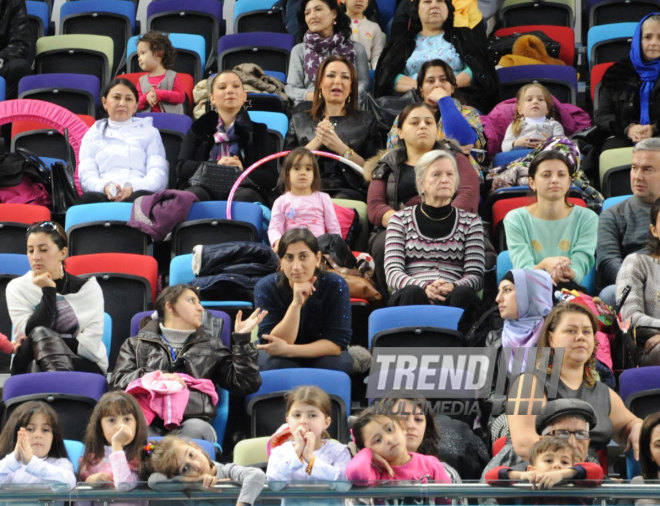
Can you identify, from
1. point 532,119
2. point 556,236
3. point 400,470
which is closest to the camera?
point 400,470

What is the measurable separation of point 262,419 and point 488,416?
2.64ft

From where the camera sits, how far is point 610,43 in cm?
788

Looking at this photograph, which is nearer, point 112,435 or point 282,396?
point 112,435

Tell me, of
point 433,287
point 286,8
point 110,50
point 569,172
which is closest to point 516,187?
point 569,172

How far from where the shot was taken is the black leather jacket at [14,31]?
8.09 m

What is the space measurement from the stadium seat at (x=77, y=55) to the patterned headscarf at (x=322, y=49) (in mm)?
1323

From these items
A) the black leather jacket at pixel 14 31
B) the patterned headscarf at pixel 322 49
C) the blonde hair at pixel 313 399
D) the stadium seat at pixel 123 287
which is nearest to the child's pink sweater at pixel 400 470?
the blonde hair at pixel 313 399

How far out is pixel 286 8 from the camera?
27.3 ft

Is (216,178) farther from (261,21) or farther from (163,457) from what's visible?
(163,457)

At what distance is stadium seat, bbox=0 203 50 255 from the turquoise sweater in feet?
7.05

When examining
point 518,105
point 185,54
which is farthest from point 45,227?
point 185,54

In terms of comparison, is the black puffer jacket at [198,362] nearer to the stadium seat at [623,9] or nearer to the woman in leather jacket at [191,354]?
the woman in leather jacket at [191,354]

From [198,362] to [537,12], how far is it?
13.8 ft

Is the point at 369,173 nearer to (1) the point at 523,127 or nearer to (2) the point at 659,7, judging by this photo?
(1) the point at 523,127
